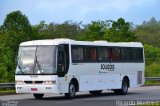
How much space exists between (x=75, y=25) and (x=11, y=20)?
42.3 metres

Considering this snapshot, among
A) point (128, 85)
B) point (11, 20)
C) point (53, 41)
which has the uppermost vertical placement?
point (11, 20)

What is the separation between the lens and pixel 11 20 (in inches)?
2170

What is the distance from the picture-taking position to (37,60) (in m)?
27.0

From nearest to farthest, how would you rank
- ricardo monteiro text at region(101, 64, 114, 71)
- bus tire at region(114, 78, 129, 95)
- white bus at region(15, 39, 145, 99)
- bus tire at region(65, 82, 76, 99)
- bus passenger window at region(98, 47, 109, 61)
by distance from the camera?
1. white bus at region(15, 39, 145, 99)
2. bus tire at region(65, 82, 76, 99)
3. bus passenger window at region(98, 47, 109, 61)
4. ricardo monteiro text at region(101, 64, 114, 71)
5. bus tire at region(114, 78, 129, 95)

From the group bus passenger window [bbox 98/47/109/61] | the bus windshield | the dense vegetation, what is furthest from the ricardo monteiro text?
the dense vegetation

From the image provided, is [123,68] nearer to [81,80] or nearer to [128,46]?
[128,46]

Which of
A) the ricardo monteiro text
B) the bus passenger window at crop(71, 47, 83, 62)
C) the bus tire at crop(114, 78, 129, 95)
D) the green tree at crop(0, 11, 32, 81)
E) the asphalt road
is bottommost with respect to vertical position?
the asphalt road

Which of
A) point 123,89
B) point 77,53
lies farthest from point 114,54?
point 77,53

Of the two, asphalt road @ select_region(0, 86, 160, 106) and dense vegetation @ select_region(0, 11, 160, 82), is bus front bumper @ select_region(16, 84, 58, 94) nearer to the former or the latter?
asphalt road @ select_region(0, 86, 160, 106)

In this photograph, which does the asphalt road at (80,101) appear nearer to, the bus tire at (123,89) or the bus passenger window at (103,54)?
the bus passenger window at (103,54)

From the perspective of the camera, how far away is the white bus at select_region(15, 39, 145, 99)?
87.6 ft

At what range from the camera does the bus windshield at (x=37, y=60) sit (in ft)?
87.7

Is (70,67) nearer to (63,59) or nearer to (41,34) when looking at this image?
(63,59)

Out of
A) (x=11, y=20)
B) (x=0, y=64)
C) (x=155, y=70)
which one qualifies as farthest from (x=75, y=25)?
(x=0, y=64)
